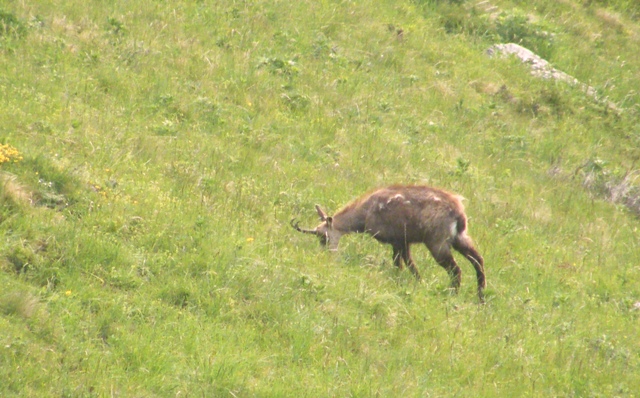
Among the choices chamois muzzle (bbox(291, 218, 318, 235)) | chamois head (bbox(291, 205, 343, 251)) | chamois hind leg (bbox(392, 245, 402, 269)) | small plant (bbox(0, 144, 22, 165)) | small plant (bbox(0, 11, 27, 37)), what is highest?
small plant (bbox(0, 144, 22, 165))

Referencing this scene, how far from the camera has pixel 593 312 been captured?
946cm

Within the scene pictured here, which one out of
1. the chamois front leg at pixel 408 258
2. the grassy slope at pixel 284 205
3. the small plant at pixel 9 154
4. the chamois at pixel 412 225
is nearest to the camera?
the grassy slope at pixel 284 205

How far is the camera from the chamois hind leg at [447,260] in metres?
A: 9.02

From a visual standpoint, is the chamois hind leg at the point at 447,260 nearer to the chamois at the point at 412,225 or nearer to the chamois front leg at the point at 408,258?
the chamois at the point at 412,225

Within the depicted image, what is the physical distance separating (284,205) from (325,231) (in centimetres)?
57

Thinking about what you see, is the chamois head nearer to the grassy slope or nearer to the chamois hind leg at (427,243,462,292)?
the grassy slope

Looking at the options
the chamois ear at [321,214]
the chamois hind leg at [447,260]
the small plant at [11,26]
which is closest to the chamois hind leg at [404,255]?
the chamois hind leg at [447,260]

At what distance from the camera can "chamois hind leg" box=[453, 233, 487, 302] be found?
9188 mm

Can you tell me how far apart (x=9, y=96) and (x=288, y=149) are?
132 inches

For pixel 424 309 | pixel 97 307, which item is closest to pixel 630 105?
pixel 424 309

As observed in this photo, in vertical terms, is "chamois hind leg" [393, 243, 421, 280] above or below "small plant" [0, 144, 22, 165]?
below

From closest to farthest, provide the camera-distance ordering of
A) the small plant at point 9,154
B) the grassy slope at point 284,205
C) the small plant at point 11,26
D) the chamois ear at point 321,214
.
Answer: the grassy slope at point 284,205 < the small plant at point 9,154 < the chamois ear at point 321,214 < the small plant at point 11,26

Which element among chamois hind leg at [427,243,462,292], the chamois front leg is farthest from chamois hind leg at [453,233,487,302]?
the chamois front leg

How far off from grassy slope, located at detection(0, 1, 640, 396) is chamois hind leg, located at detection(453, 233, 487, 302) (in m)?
0.22
